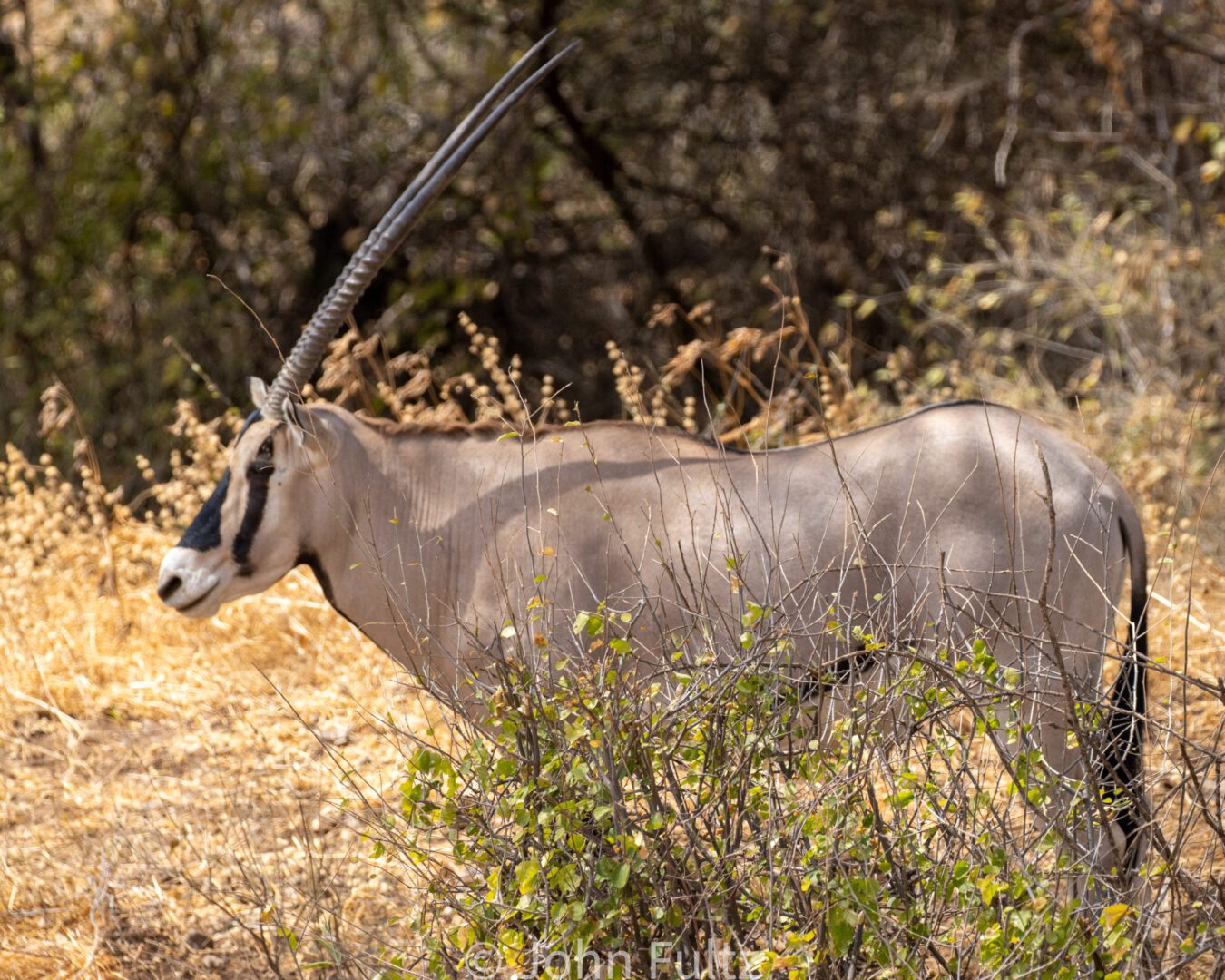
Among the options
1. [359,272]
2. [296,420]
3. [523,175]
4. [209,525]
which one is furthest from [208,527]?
[523,175]

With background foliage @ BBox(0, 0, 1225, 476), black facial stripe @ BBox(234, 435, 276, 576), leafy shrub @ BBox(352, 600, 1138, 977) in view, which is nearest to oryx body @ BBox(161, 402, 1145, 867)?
black facial stripe @ BBox(234, 435, 276, 576)

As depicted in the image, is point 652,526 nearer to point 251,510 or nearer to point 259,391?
point 251,510

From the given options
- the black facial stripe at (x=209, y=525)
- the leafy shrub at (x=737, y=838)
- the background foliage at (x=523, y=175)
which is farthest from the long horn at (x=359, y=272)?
the background foliage at (x=523, y=175)

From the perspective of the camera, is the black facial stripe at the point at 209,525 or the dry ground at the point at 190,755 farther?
the black facial stripe at the point at 209,525

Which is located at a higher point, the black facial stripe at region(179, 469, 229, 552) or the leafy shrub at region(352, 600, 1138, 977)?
the black facial stripe at region(179, 469, 229, 552)

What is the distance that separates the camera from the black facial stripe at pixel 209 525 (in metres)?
3.97

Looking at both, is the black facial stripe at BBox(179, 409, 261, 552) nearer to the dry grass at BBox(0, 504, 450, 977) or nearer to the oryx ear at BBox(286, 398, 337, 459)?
the oryx ear at BBox(286, 398, 337, 459)

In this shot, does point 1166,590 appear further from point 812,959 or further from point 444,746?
point 812,959

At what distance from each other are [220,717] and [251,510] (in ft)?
2.90

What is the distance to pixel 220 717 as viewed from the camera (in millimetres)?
4551

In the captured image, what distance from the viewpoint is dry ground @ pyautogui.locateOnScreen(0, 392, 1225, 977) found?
11.8 ft

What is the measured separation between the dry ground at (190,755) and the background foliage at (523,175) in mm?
3130

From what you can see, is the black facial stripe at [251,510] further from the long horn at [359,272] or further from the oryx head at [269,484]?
the long horn at [359,272]

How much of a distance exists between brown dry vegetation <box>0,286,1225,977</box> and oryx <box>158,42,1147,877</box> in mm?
237
